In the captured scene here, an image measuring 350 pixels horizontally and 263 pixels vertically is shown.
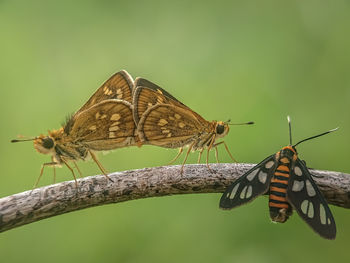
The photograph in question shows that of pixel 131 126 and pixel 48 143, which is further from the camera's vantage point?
pixel 131 126

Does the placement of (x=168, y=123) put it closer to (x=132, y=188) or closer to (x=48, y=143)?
(x=48, y=143)

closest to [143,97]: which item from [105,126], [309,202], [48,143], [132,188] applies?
[105,126]

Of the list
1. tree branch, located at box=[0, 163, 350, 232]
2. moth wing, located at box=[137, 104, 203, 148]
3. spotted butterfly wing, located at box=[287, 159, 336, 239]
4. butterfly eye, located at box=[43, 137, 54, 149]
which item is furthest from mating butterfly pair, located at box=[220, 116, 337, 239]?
butterfly eye, located at box=[43, 137, 54, 149]

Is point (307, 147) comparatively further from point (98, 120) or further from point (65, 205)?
point (65, 205)

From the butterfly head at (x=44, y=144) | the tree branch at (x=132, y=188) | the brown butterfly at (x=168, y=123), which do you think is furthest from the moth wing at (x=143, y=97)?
the tree branch at (x=132, y=188)

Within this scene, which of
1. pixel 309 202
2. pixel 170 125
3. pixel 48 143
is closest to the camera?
pixel 309 202

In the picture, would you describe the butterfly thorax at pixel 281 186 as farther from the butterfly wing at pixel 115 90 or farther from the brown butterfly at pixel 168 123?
the butterfly wing at pixel 115 90

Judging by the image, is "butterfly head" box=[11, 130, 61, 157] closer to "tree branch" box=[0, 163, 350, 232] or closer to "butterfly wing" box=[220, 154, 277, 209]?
"tree branch" box=[0, 163, 350, 232]
